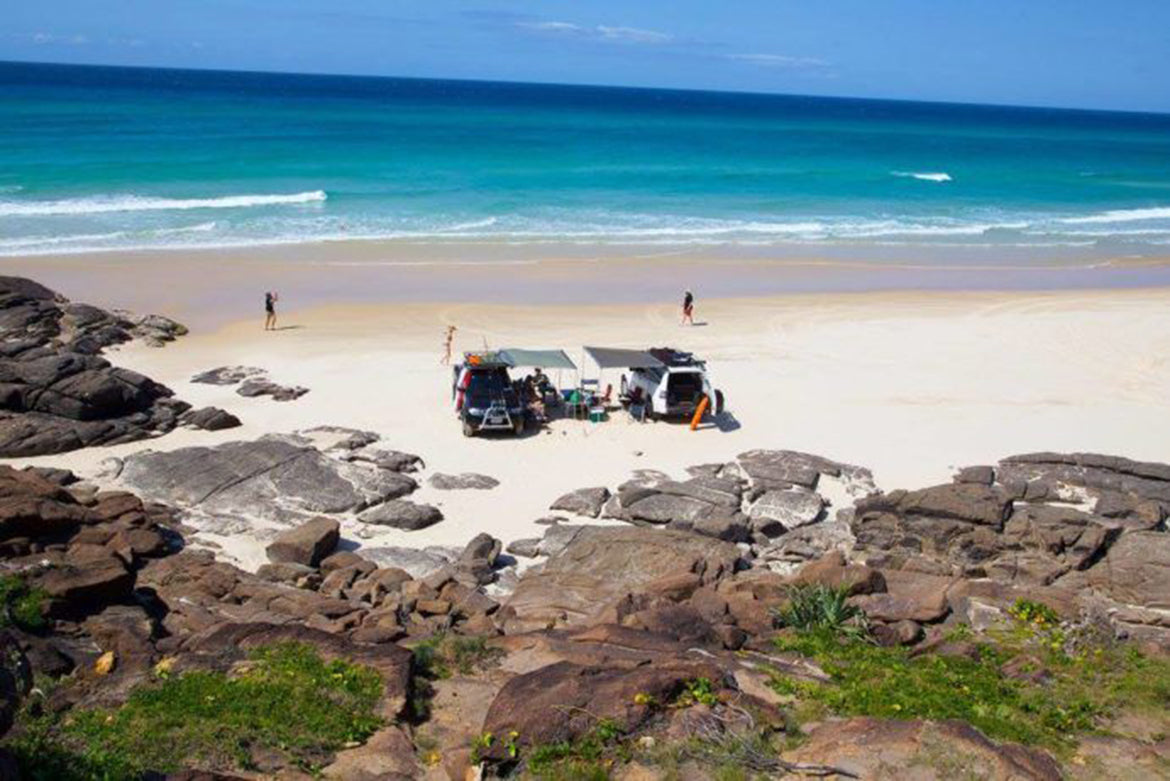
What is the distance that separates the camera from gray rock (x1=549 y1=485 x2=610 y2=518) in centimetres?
2025

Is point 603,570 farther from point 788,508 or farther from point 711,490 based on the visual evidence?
point 788,508

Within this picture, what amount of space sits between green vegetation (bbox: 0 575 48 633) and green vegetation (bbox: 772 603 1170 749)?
8.25 m

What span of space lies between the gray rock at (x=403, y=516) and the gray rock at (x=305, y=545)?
1.37 metres

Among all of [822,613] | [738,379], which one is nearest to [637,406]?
[738,379]

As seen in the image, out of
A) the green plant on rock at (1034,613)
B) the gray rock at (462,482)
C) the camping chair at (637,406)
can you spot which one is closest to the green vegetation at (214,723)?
the green plant on rock at (1034,613)

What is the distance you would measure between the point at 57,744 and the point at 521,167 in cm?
6807

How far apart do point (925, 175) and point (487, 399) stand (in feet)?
227

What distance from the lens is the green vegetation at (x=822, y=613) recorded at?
45.8 ft

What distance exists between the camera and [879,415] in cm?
2564

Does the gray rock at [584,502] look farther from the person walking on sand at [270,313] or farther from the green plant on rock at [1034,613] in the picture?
A: the person walking on sand at [270,313]

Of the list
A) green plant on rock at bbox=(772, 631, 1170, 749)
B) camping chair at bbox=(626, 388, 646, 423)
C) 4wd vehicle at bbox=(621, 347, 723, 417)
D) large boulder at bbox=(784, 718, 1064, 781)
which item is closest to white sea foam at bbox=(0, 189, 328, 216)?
camping chair at bbox=(626, 388, 646, 423)

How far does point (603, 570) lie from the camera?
55.3 feet

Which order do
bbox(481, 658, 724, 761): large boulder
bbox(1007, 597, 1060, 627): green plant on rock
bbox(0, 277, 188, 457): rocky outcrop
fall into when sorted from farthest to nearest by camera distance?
bbox(0, 277, 188, 457): rocky outcrop < bbox(1007, 597, 1060, 627): green plant on rock < bbox(481, 658, 724, 761): large boulder

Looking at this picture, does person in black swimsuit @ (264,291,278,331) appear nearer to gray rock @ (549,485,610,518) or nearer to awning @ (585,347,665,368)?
awning @ (585,347,665,368)
